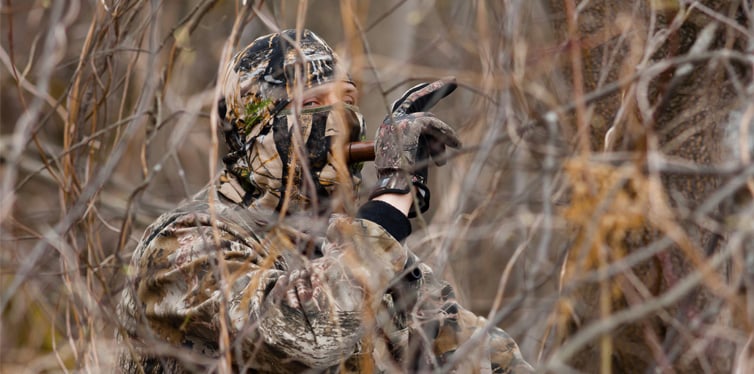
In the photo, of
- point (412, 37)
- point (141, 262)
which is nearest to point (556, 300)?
point (141, 262)

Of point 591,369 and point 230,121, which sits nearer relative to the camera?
point 230,121

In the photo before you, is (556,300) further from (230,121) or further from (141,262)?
(230,121)

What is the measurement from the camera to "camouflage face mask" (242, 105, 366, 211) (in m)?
2.63

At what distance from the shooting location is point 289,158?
2617 millimetres

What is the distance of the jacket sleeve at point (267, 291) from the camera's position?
2.21 m

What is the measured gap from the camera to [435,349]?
8.79 ft

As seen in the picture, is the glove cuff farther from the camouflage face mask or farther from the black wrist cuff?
the camouflage face mask

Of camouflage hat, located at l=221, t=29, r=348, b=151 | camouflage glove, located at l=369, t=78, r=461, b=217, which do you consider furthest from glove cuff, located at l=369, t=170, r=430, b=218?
camouflage hat, located at l=221, t=29, r=348, b=151

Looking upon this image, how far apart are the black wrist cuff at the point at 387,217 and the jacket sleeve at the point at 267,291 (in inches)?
2.7

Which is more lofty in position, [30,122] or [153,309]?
[30,122]

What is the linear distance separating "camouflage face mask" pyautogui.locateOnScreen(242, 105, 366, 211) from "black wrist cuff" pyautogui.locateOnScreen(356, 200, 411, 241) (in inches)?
8.8

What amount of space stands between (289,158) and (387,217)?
35cm

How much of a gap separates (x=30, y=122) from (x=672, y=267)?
182 cm

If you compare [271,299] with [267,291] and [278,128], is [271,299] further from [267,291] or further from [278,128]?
[278,128]
